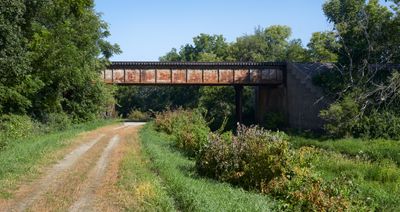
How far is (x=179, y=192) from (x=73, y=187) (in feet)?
9.66

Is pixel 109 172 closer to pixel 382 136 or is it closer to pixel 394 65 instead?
pixel 382 136

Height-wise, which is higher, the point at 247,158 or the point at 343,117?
the point at 343,117

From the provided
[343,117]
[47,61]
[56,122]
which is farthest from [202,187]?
[343,117]

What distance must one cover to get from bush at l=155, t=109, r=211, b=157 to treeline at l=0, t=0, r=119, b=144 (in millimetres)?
6746

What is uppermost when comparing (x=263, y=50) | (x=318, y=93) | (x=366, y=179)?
(x=263, y=50)

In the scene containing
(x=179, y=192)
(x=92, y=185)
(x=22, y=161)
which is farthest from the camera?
(x=22, y=161)

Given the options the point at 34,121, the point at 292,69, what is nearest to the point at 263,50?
the point at 292,69

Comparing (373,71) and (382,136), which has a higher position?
(373,71)

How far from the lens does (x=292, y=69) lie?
49.0 metres

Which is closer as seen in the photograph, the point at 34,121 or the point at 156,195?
the point at 156,195

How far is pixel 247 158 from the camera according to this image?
13.7 m

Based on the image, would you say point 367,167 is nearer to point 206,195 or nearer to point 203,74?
point 206,195

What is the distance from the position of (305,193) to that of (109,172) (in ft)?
21.1

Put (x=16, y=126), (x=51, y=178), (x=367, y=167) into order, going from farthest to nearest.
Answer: (x=16, y=126)
(x=367, y=167)
(x=51, y=178)
